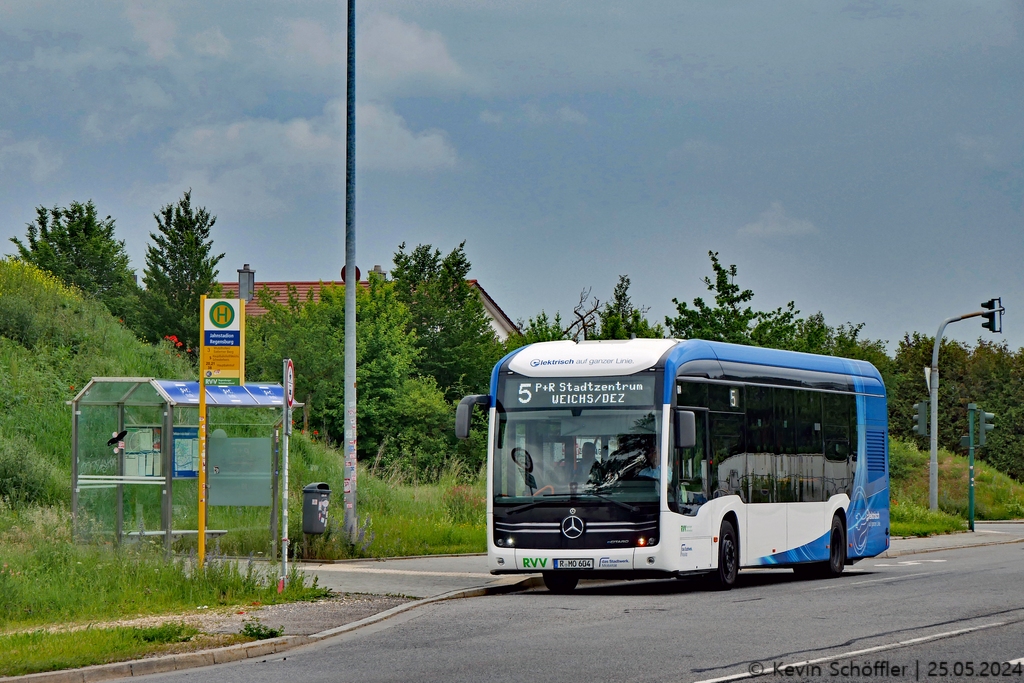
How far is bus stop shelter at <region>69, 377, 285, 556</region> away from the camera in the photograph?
20047mm

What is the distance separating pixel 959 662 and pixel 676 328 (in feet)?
118

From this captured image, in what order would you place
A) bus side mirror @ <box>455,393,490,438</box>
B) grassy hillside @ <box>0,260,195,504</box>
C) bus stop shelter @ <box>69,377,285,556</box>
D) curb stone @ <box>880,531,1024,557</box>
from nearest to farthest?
bus side mirror @ <box>455,393,490,438</box> → bus stop shelter @ <box>69,377,285,556</box> → grassy hillside @ <box>0,260,195,504</box> → curb stone @ <box>880,531,1024,557</box>

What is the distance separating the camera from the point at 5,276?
38.3 meters

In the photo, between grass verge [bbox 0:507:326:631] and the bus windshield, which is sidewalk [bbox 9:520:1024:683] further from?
the bus windshield

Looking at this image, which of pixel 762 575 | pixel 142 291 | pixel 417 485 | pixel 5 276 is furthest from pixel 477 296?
pixel 762 575

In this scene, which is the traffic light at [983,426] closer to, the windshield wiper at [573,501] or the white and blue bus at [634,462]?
the white and blue bus at [634,462]

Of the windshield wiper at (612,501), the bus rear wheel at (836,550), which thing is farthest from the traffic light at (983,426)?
the windshield wiper at (612,501)

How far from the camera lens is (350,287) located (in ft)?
71.2

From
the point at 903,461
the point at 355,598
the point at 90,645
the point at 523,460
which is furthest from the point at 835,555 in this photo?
the point at 903,461

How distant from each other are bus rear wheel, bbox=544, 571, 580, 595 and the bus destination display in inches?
92.9

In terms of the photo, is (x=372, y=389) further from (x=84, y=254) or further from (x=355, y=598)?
(x=355, y=598)

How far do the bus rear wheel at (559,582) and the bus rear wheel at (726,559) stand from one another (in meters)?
1.91

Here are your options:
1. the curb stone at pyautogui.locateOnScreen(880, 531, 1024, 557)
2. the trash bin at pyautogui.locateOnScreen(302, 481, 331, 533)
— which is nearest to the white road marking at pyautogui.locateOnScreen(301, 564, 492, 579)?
the trash bin at pyautogui.locateOnScreen(302, 481, 331, 533)

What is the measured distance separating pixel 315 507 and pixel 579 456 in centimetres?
461
